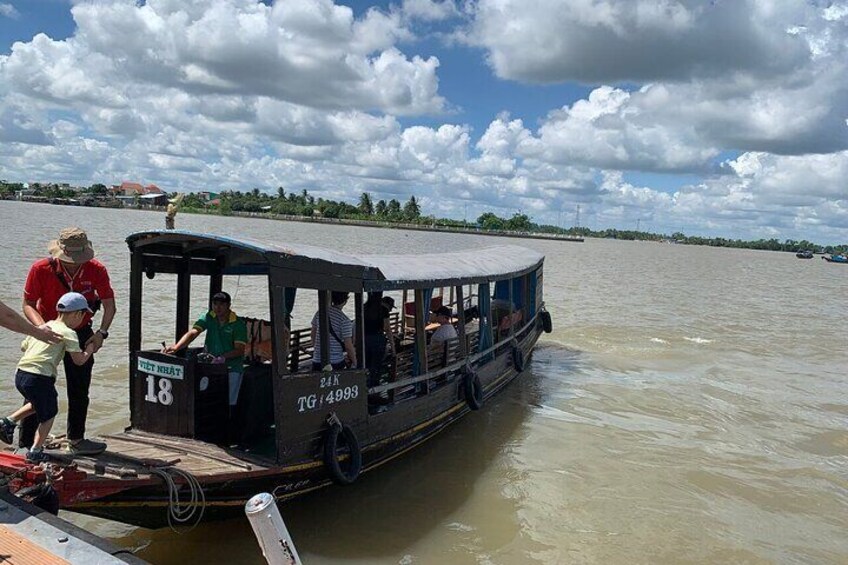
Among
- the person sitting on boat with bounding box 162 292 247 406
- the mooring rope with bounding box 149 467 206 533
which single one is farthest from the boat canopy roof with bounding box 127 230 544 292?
the mooring rope with bounding box 149 467 206 533

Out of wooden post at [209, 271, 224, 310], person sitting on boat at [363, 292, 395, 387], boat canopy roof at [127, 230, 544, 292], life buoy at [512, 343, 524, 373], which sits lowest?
life buoy at [512, 343, 524, 373]

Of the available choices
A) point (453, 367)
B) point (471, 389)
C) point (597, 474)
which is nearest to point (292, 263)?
point (453, 367)

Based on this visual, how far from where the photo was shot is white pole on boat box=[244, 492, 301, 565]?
2957 mm

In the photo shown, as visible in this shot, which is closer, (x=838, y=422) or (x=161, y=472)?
(x=161, y=472)

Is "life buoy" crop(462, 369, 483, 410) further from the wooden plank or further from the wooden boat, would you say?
the wooden plank

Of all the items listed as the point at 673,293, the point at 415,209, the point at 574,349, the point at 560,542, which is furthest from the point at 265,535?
the point at 415,209

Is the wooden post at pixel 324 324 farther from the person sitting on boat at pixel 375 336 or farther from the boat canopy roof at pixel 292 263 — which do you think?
the person sitting on boat at pixel 375 336

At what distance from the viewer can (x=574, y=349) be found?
15.5 meters

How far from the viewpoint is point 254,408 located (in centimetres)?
570

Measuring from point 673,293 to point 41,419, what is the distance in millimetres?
30036

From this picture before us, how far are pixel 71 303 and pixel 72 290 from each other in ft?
1.77

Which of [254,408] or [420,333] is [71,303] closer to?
[254,408]

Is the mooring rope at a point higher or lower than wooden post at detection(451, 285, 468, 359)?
lower

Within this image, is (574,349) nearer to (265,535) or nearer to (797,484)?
(797,484)
